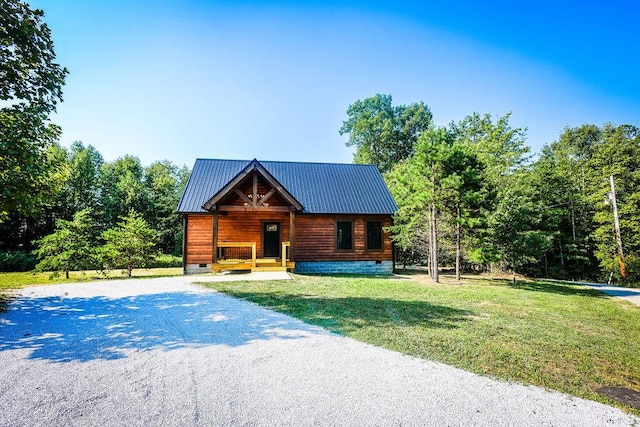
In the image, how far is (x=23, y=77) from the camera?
7137mm

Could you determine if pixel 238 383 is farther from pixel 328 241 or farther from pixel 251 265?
pixel 328 241

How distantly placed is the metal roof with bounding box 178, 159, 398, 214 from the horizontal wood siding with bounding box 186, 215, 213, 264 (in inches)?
22.3

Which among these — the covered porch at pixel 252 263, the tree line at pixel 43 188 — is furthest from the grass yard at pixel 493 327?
the tree line at pixel 43 188

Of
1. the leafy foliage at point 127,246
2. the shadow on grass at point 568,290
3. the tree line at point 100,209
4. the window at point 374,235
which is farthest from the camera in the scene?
the tree line at point 100,209

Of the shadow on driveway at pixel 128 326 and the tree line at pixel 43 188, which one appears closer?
the shadow on driveway at pixel 128 326

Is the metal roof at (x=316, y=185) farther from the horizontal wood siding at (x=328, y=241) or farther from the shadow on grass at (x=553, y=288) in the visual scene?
the shadow on grass at (x=553, y=288)

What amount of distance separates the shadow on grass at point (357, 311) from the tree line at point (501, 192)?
253 inches

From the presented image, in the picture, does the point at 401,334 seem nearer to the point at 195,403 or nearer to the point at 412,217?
the point at 195,403

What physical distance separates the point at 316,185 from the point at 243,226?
4883mm

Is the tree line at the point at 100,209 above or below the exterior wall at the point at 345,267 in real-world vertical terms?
above

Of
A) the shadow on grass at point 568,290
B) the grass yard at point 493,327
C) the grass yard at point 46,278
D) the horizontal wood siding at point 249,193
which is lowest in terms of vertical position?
the shadow on grass at point 568,290

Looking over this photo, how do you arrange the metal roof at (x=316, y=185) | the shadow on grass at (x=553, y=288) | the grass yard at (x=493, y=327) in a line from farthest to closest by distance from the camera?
the metal roof at (x=316, y=185), the shadow on grass at (x=553, y=288), the grass yard at (x=493, y=327)

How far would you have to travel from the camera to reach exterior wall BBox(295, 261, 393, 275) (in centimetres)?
1667

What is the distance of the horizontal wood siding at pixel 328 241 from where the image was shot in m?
16.8
